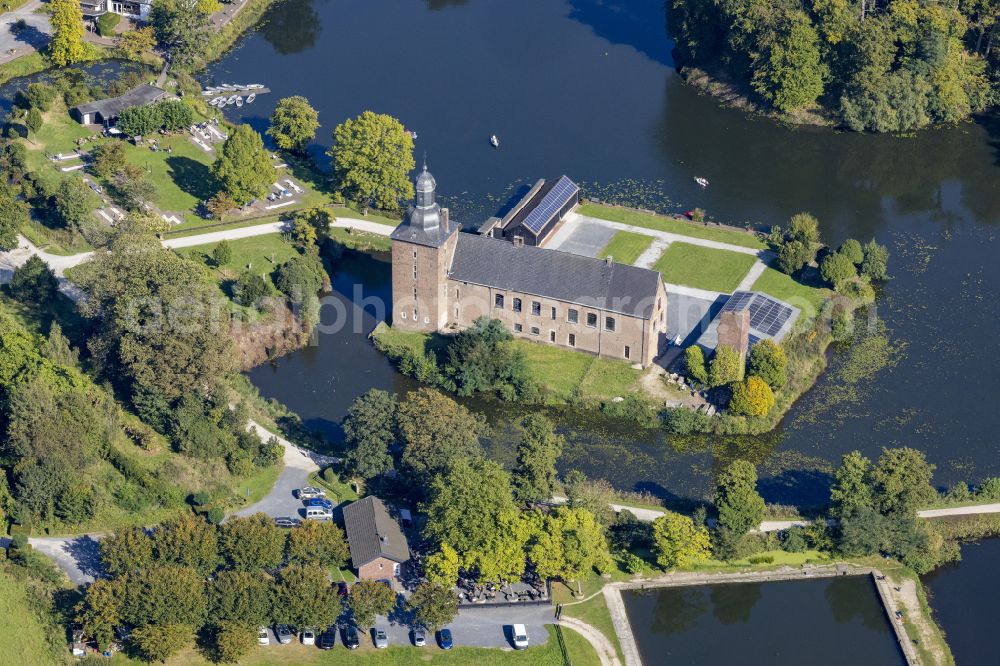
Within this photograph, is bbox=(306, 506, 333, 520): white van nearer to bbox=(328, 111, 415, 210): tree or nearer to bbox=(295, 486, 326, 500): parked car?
bbox=(295, 486, 326, 500): parked car

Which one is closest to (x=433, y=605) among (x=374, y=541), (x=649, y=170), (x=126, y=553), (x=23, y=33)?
(x=374, y=541)

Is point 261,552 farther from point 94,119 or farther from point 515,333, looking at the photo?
point 94,119

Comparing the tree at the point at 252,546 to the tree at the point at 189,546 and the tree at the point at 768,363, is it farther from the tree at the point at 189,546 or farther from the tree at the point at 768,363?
the tree at the point at 768,363

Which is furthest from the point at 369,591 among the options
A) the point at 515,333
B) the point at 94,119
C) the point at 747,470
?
the point at 94,119

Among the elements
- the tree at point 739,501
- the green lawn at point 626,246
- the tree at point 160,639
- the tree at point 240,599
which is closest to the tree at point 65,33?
the green lawn at point 626,246

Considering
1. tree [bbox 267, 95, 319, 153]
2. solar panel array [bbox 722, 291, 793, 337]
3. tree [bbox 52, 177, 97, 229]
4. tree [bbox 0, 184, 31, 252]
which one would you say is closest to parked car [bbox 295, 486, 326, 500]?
solar panel array [bbox 722, 291, 793, 337]

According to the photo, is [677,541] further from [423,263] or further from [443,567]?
[423,263]
